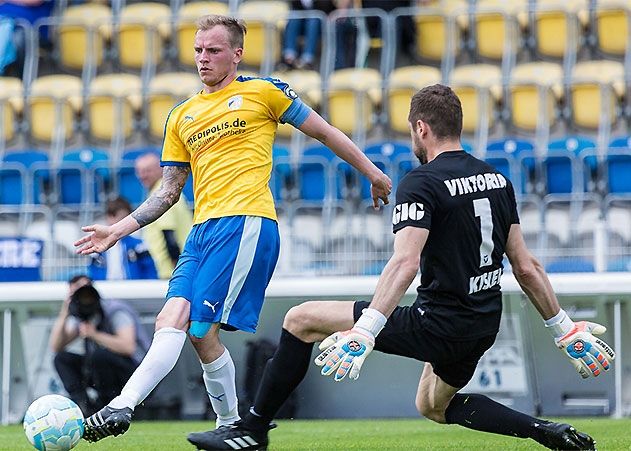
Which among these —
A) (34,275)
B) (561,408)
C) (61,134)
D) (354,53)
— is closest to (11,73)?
(61,134)

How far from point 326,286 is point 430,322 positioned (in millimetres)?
4257

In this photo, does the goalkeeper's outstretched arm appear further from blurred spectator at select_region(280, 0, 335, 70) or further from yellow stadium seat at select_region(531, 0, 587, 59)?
blurred spectator at select_region(280, 0, 335, 70)

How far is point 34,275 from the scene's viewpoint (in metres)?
10.4

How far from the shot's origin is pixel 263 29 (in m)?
14.7

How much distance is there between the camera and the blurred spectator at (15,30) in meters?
14.6

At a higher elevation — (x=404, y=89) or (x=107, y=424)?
(x=404, y=89)

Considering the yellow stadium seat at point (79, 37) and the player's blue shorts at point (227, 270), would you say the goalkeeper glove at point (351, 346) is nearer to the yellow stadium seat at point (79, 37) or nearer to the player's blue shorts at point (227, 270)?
the player's blue shorts at point (227, 270)

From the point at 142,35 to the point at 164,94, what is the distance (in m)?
1.39

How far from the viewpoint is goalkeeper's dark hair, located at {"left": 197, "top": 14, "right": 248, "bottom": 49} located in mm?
5996

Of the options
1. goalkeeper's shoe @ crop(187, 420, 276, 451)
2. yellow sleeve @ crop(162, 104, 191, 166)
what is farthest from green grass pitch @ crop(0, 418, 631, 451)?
yellow sleeve @ crop(162, 104, 191, 166)

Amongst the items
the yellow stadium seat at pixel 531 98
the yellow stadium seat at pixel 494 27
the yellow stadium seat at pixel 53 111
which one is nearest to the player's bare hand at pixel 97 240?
the yellow stadium seat at pixel 531 98

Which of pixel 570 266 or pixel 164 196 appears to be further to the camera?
pixel 570 266

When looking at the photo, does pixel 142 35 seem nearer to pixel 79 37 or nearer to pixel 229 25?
pixel 79 37

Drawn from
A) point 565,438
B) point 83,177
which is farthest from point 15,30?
point 565,438
